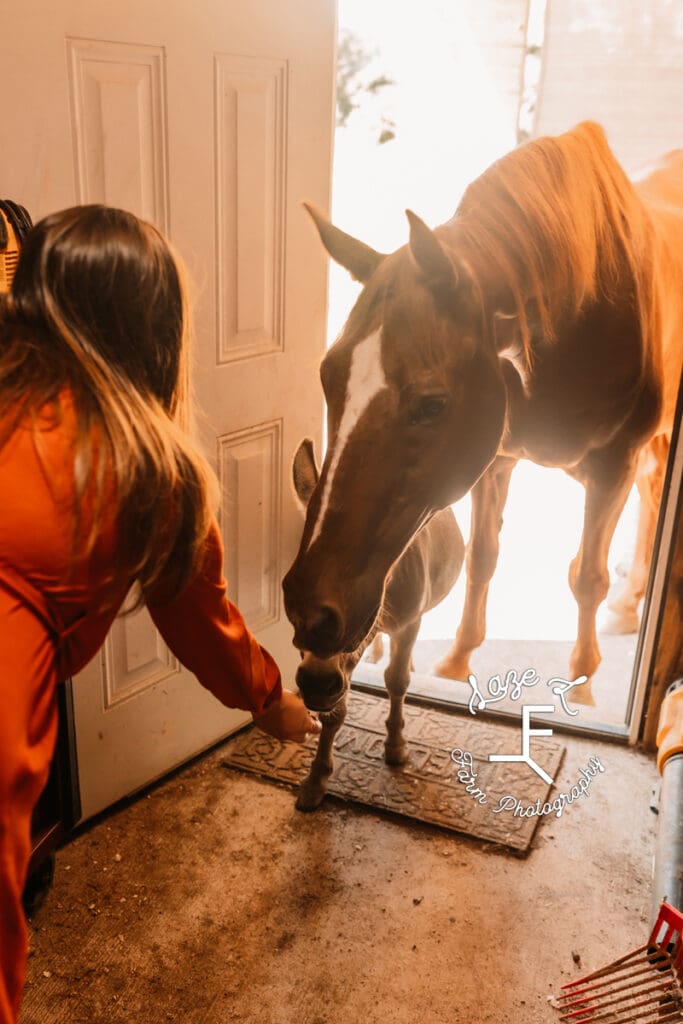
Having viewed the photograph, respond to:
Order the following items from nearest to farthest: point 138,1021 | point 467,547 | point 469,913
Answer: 1. point 138,1021
2. point 469,913
3. point 467,547

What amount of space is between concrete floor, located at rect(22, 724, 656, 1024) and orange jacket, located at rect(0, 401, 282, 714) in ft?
2.58

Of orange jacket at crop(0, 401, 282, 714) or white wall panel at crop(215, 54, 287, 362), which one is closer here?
orange jacket at crop(0, 401, 282, 714)

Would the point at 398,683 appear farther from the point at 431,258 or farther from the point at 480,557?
the point at 431,258

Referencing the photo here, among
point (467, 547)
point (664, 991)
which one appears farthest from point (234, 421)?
point (664, 991)

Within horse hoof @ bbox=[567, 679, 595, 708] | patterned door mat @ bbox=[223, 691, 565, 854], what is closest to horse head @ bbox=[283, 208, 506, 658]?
patterned door mat @ bbox=[223, 691, 565, 854]

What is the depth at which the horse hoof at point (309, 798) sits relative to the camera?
2152mm

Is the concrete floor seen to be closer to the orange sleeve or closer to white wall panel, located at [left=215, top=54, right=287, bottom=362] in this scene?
the orange sleeve

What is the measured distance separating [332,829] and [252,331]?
1223mm

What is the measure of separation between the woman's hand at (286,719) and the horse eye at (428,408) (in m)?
0.52

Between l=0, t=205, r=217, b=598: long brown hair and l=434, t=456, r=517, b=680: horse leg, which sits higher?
l=0, t=205, r=217, b=598: long brown hair

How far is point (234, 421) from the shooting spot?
6.96ft

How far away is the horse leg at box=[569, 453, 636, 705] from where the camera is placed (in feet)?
6.40

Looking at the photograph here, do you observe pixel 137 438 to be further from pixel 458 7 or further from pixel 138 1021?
pixel 458 7

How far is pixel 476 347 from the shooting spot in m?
1.41
